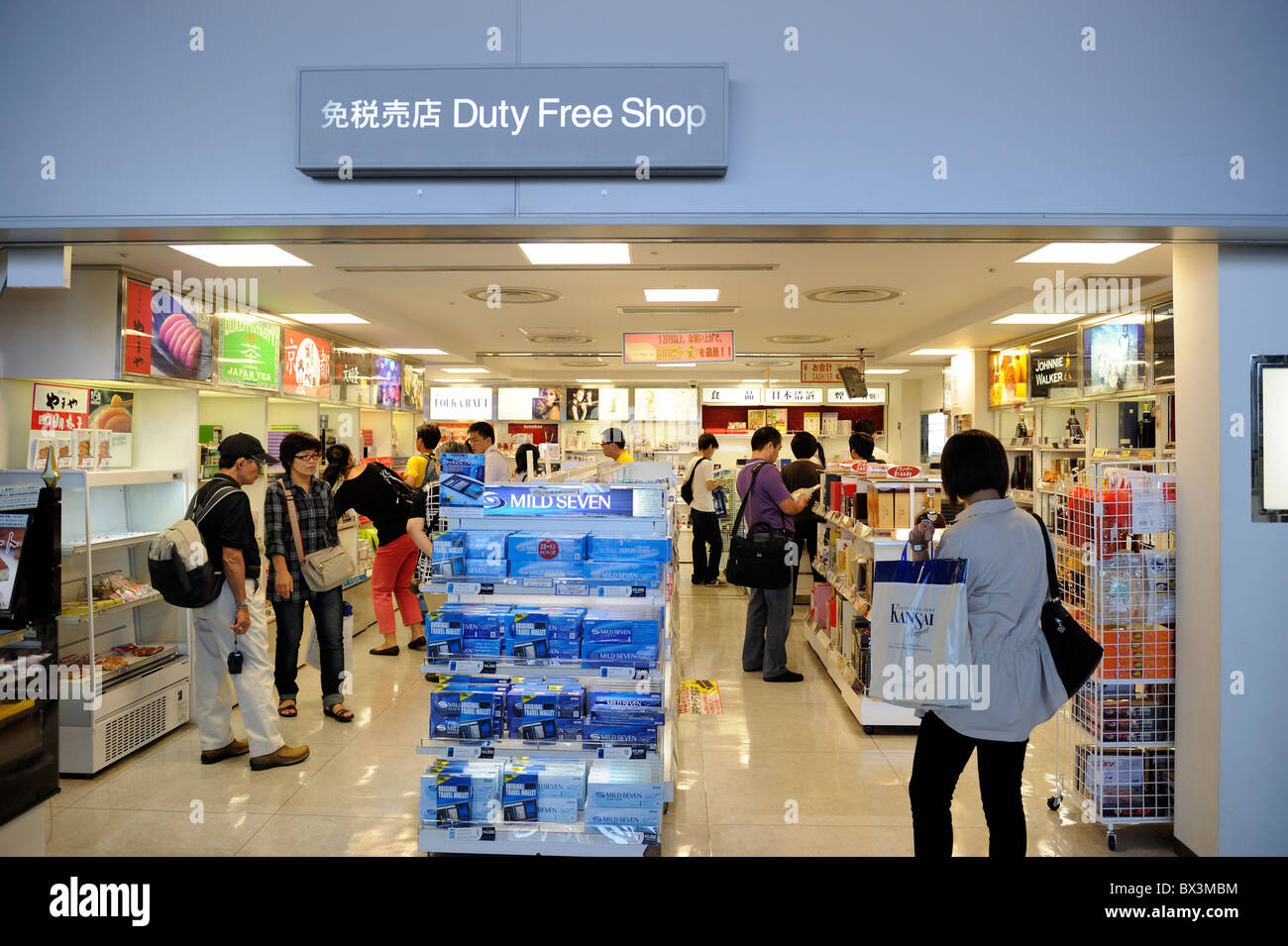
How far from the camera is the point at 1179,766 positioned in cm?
360

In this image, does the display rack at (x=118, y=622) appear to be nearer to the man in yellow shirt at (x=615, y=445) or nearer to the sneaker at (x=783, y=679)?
the man in yellow shirt at (x=615, y=445)

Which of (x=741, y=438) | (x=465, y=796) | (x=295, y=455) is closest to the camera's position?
(x=465, y=796)

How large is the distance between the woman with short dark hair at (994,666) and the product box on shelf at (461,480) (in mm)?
1967

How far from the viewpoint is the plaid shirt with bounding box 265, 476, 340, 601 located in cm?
501

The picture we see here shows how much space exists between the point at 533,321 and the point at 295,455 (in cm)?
390

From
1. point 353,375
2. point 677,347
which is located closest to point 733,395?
point 677,347

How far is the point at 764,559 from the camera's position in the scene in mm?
5984

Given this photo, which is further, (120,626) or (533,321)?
(533,321)

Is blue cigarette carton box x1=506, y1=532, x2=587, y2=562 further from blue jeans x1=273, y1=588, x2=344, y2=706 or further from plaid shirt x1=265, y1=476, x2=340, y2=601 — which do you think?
blue jeans x1=273, y1=588, x2=344, y2=706

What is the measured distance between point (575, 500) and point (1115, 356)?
5.41 m
